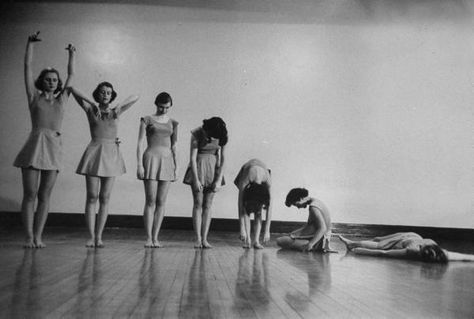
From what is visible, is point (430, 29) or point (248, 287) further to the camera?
point (430, 29)

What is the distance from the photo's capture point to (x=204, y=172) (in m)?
4.07

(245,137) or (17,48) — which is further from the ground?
(17,48)

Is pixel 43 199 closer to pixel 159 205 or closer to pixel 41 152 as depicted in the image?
pixel 41 152

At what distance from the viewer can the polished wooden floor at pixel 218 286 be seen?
1621mm

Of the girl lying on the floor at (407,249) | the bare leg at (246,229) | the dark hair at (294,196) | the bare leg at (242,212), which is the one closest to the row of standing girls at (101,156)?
the bare leg at (242,212)

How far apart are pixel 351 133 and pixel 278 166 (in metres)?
A: 1.09

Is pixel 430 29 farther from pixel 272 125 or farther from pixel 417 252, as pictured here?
pixel 417 252

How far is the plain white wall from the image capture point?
6512mm

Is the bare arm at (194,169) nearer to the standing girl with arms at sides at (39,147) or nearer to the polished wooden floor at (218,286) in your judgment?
the polished wooden floor at (218,286)

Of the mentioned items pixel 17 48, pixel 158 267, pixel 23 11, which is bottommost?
pixel 158 267

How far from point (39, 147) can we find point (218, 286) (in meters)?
1.97

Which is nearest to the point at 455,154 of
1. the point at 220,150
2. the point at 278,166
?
the point at 278,166

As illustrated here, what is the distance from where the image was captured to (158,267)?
2.70m

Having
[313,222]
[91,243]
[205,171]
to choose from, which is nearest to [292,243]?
[313,222]
